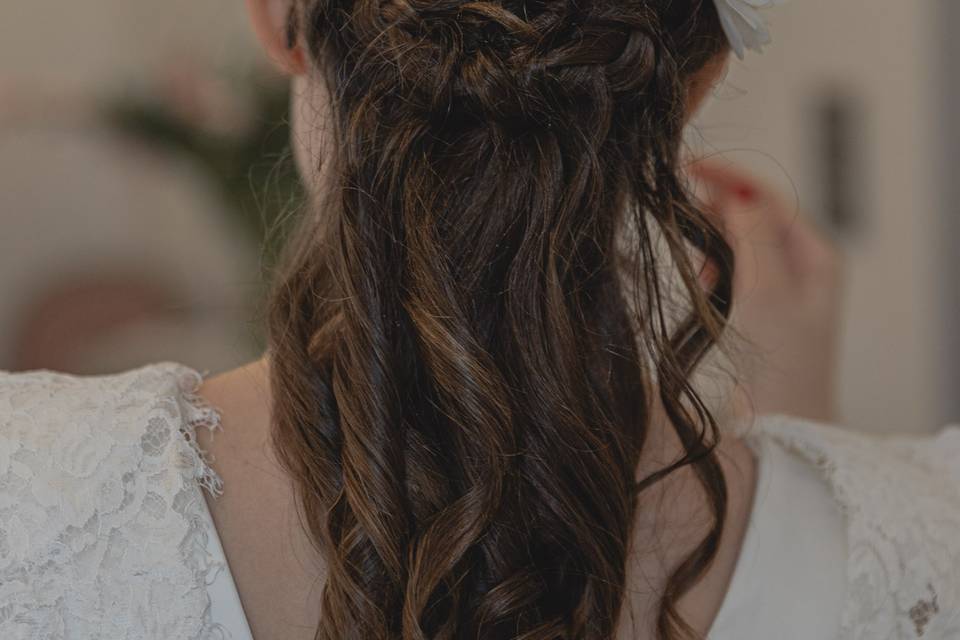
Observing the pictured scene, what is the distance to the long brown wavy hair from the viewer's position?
0.71 meters

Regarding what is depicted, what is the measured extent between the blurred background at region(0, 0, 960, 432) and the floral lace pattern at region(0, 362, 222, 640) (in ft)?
4.75

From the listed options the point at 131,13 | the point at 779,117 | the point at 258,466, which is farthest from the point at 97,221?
the point at 258,466

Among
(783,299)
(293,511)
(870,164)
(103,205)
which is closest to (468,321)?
(293,511)

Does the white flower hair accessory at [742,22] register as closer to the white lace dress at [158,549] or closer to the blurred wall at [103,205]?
the white lace dress at [158,549]

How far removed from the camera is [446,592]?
0.73 metres

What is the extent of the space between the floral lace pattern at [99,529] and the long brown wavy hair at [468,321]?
0.27 ft

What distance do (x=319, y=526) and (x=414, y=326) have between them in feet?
0.52

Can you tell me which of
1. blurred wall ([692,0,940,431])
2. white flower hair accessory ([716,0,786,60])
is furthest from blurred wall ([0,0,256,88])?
white flower hair accessory ([716,0,786,60])

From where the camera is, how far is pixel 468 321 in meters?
0.73

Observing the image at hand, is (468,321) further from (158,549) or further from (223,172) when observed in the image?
(223,172)

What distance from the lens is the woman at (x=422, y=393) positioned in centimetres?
72

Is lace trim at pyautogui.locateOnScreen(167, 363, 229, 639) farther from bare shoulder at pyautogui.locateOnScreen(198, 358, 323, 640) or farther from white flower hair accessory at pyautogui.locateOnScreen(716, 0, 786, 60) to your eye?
white flower hair accessory at pyautogui.locateOnScreen(716, 0, 786, 60)

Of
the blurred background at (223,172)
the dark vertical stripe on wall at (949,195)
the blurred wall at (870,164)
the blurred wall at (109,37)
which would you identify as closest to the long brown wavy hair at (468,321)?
the blurred background at (223,172)

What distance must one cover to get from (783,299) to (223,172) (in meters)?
1.52
